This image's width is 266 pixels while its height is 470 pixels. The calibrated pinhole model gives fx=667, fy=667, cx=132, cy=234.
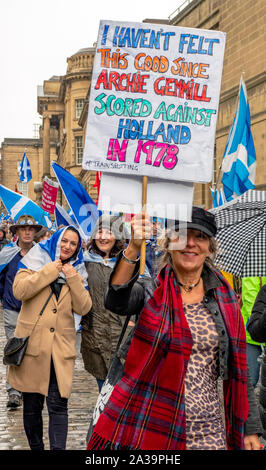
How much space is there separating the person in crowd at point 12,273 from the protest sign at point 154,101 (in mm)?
4137

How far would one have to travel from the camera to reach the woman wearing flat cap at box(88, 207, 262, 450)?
300cm

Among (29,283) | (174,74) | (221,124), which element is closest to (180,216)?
(174,74)

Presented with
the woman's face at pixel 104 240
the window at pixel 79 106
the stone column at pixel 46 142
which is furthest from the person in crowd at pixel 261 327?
the stone column at pixel 46 142

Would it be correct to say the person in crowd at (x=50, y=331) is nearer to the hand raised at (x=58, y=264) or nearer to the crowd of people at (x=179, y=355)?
the hand raised at (x=58, y=264)

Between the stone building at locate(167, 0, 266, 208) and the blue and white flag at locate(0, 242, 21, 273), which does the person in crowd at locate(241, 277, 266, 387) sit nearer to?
the blue and white flag at locate(0, 242, 21, 273)

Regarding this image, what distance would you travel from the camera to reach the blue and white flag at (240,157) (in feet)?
35.8

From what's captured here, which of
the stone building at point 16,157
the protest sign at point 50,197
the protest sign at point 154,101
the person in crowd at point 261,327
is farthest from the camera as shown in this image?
the stone building at point 16,157

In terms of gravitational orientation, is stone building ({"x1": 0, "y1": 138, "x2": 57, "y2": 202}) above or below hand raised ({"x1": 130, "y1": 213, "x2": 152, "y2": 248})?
above

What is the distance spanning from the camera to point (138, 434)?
2988mm

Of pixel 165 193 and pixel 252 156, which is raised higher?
pixel 252 156

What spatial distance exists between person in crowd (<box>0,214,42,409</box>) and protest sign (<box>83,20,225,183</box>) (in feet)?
13.6

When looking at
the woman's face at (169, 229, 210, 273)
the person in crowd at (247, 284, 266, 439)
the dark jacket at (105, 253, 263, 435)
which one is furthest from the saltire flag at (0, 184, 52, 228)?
the dark jacket at (105, 253, 263, 435)

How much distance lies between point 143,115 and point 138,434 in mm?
1873
